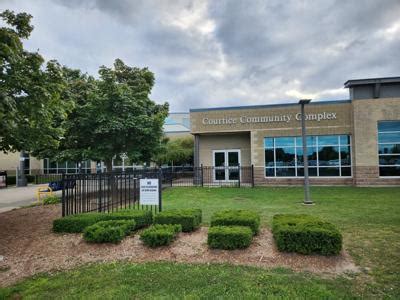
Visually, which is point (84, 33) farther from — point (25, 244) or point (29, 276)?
point (29, 276)

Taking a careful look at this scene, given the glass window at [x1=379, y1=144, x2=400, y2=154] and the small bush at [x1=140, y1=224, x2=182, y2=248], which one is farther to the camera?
the glass window at [x1=379, y1=144, x2=400, y2=154]

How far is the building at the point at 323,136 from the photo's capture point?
61.0ft

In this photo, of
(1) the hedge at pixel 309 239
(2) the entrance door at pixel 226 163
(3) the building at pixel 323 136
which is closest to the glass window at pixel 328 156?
(3) the building at pixel 323 136

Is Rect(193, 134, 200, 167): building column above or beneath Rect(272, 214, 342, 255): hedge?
above

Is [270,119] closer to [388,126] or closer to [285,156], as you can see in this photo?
[285,156]

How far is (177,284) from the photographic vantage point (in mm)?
4410

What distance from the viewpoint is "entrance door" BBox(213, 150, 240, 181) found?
22.2 metres

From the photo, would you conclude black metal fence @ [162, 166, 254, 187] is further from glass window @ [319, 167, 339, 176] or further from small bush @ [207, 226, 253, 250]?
small bush @ [207, 226, 253, 250]

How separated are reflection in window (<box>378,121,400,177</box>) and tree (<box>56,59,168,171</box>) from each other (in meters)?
14.3

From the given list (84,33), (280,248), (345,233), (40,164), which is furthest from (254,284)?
(40,164)

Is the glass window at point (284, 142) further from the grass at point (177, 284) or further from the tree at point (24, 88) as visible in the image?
the grass at point (177, 284)

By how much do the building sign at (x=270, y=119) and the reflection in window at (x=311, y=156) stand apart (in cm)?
127

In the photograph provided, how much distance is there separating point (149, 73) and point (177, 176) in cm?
999

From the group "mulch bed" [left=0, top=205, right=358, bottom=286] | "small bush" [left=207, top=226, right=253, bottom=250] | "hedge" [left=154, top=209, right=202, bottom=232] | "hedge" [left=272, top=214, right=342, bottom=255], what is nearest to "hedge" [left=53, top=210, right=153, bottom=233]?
"mulch bed" [left=0, top=205, right=358, bottom=286]
